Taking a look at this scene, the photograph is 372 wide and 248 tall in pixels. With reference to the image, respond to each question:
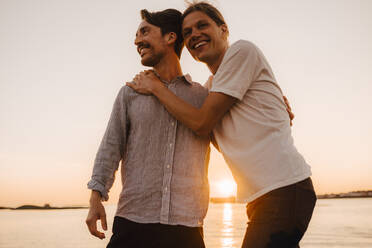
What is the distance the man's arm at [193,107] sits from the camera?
2346mm

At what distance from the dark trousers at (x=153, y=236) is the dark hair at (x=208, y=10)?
179cm

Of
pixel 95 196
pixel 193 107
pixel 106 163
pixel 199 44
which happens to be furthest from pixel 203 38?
pixel 95 196

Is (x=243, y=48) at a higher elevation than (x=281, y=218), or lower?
higher

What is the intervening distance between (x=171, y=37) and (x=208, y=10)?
1.32 feet

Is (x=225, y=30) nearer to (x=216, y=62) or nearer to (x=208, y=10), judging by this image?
(x=208, y=10)

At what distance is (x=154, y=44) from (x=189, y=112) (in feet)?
2.75

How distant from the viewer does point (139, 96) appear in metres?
2.81

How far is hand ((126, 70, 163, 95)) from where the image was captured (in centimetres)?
273

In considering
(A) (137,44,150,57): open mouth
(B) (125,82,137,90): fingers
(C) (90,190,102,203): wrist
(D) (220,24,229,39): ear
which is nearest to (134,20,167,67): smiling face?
(A) (137,44,150,57): open mouth

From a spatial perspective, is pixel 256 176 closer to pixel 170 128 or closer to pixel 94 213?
pixel 170 128

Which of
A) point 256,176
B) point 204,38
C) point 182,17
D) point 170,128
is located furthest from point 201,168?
point 182,17

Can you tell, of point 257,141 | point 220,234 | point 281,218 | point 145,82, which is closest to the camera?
point 281,218

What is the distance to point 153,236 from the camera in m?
2.44

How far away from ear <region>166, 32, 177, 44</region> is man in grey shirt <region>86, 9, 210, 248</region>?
116mm
